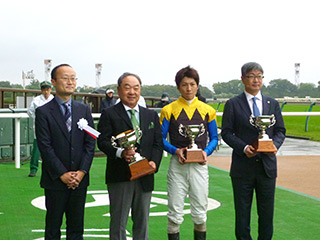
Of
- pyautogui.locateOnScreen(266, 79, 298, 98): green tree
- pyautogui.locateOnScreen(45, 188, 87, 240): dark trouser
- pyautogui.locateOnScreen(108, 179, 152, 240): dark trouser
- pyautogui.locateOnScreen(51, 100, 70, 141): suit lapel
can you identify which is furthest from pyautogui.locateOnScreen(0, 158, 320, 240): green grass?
pyautogui.locateOnScreen(266, 79, 298, 98): green tree

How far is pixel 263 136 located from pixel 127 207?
133cm

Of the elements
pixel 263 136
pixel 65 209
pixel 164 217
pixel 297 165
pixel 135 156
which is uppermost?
pixel 263 136

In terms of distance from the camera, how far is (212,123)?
4672 mm

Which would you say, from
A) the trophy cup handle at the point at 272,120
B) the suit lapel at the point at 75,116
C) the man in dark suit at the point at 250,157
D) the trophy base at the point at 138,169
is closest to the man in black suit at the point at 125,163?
the trophy base at the point at 138,169

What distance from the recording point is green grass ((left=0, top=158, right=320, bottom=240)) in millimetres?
5406

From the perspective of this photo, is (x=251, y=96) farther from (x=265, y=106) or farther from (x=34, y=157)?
(x=34, y=157)

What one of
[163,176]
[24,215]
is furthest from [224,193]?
[24,215]

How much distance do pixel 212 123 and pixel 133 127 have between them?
35.6 inches

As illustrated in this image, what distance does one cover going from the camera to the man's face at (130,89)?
4.11 meters

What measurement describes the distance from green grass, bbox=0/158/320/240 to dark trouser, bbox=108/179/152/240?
1006 mm

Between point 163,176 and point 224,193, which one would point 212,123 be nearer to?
point 224,193

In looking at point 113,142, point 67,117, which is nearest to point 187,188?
point 113,142

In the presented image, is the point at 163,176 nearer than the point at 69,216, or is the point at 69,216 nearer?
the point at 69,216

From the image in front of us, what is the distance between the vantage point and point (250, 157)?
4.47 meters
